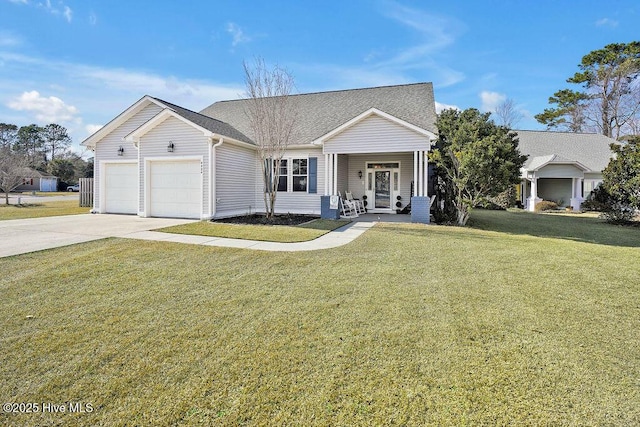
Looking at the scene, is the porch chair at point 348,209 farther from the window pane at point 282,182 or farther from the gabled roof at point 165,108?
the gabled roof at point 165,108

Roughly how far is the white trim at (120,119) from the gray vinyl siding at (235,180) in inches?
148

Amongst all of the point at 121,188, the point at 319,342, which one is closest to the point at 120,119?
the point at 121,188

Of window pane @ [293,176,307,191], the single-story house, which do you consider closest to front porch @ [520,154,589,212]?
the single-story house

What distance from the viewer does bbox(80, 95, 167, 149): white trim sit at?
14578mm

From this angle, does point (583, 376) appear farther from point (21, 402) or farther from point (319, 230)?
point (319, 230)

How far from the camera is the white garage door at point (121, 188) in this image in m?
15.1

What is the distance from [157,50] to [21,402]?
615 inches

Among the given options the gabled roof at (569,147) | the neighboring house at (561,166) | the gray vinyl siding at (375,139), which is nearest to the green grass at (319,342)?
the gray vinyl siding at (375,139)

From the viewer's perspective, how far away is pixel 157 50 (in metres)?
14.4

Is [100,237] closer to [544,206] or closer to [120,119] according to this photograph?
[120,119]

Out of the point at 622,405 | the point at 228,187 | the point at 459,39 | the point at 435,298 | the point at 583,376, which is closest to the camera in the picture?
the point at 622,405

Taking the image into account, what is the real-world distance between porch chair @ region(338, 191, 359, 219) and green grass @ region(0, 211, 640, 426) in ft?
27.3

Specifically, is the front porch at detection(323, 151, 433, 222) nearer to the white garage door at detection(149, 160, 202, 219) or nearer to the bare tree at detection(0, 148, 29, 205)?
the white garage door at detection(149, 160, 202, 219)


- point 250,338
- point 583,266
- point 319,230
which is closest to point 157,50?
point 319,230
